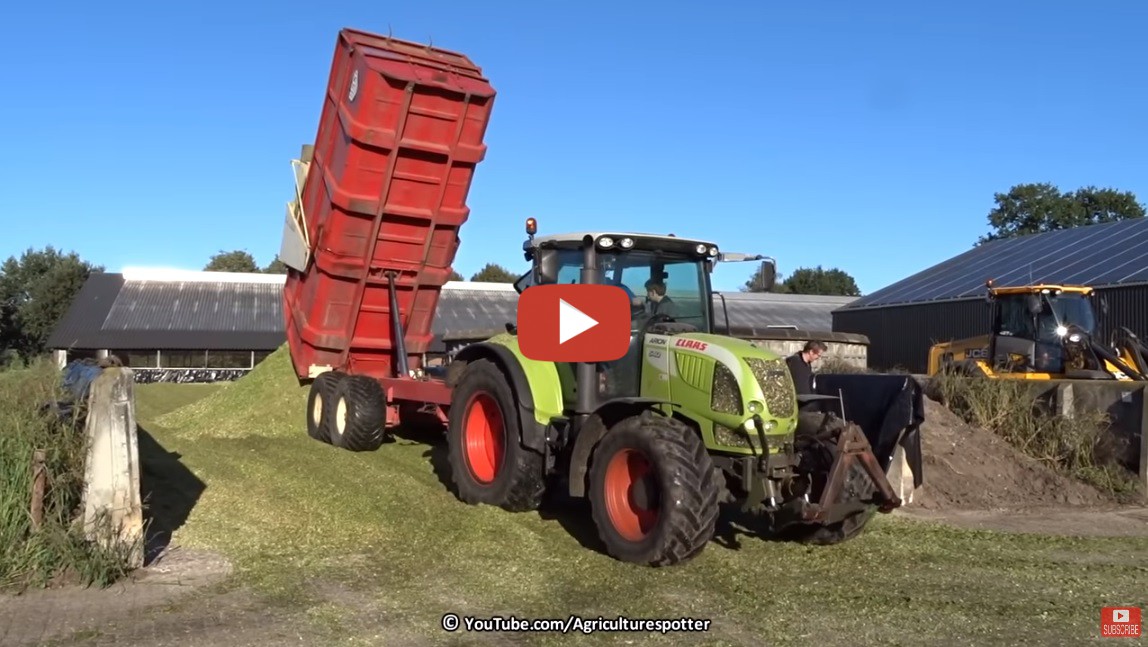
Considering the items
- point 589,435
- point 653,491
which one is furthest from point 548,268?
point 653,491

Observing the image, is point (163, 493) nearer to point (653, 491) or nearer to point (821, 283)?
point (653, 491)

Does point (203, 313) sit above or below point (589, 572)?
above

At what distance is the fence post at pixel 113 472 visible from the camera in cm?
568

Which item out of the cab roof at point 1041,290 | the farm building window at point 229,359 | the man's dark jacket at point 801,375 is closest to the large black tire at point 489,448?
the man's dark jacket at point 801,375

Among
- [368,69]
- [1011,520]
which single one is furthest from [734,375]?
[368,69]

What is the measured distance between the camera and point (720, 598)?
18.2 feet

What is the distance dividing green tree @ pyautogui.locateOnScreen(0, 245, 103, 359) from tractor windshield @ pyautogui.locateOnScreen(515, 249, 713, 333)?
141ft

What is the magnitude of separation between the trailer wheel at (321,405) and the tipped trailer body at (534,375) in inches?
1.2

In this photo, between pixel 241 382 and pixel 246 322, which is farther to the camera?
pixel 246 322

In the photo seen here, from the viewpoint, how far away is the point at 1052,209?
61344 millimetres

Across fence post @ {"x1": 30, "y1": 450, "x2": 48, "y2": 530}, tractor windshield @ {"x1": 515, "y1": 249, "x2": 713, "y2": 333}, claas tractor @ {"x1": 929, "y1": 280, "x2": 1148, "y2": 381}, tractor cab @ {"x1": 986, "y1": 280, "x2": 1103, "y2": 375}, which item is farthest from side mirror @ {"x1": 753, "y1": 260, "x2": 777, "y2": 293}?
tractor cab @ {"x1": 986, "y1": 280, "x2": 1103, "y2": 375}

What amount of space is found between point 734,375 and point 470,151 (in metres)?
4.72

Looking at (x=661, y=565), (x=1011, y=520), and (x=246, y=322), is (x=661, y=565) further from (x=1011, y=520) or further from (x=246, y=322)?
(x=246, y=322)

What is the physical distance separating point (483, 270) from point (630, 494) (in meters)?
63.7
